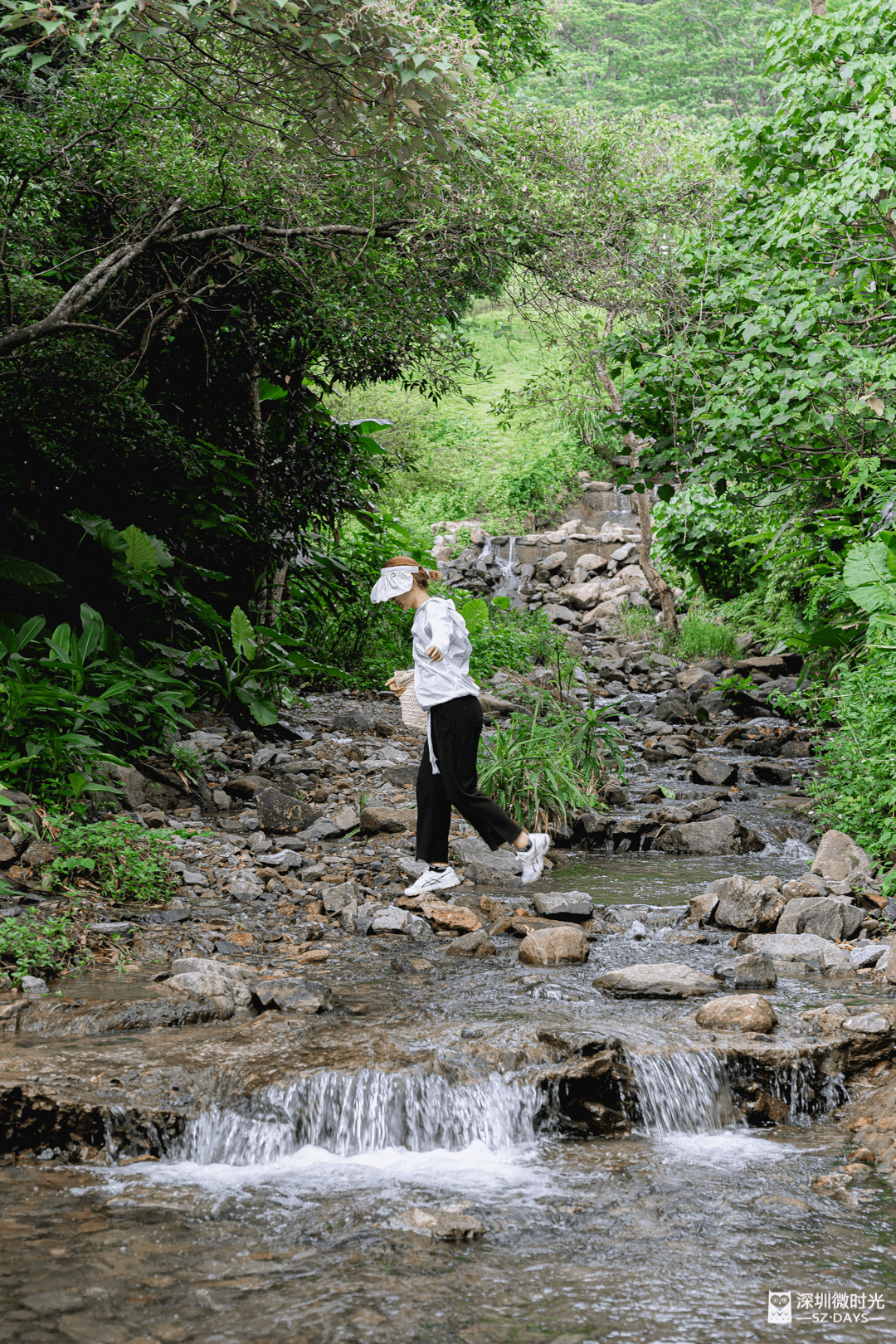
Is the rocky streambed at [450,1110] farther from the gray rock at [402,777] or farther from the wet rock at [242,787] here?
the gray rock at [402,777]

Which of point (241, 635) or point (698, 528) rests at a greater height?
point (698, 528)

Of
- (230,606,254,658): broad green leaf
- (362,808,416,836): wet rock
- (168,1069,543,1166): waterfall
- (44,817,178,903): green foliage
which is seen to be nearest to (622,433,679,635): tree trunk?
(230,606,254,658): broad green leaf

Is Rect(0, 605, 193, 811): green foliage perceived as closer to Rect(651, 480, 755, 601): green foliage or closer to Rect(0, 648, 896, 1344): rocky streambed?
Rect(0, 648, 896, 1344): rocky streambed

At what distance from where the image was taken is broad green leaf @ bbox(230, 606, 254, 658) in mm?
8148

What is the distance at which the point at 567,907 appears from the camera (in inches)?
216

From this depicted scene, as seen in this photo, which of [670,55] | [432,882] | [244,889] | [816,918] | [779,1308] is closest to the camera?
[779,1308]

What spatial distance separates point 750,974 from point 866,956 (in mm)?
648

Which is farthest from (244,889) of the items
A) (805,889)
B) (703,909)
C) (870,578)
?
(870,578)

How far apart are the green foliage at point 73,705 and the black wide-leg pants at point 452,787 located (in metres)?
1.78

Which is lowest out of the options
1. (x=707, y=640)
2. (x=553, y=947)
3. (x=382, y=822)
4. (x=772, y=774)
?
(x=553, y=947)

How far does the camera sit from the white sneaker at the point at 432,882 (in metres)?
5.78

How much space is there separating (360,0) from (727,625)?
1246 centimetres

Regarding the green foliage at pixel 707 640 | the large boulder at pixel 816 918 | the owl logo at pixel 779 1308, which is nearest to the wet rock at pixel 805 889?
the large boulder at pixel 816 918

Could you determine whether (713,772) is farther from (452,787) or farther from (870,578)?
(452,787)
